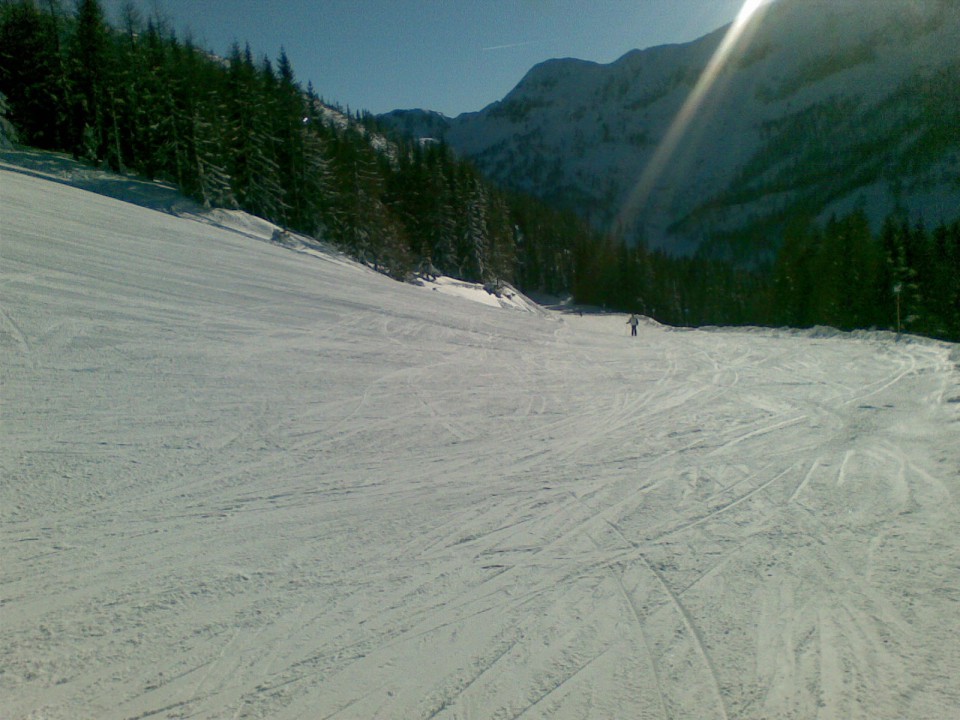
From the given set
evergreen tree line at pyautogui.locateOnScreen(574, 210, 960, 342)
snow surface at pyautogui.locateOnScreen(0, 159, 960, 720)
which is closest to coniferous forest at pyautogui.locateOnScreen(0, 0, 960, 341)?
evergreen tree line at pyautogui.locateOnScreen(574, 210, 960, 342)

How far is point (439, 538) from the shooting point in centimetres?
520

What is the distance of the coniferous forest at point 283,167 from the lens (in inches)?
1347

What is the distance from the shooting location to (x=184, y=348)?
1031 centimetres

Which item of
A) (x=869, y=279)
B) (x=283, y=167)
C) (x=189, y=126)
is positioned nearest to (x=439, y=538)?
(x=189, y=126)

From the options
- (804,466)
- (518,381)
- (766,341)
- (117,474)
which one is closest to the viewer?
(117,474)

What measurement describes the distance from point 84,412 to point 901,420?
44.4 ft

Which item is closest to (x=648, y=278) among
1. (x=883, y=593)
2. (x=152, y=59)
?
(x=152, y=59)

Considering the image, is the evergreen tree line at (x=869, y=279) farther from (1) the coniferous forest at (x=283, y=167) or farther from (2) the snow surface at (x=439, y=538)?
(2) the snow surface at (x=439, y=538)

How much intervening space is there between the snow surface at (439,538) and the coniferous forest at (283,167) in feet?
84.0

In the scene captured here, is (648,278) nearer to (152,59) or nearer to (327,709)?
(152,59)

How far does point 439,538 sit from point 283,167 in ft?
136

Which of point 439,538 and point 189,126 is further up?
point 189,126

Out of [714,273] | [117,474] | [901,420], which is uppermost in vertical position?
[714,273]

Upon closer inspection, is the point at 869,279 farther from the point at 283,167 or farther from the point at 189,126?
the point at 189,126
